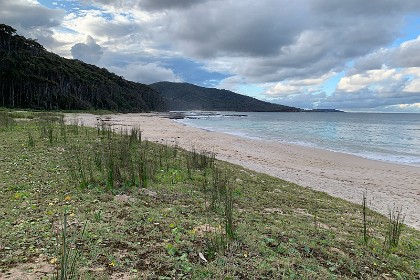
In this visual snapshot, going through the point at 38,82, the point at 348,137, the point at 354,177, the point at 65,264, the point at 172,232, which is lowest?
the point at 354,177

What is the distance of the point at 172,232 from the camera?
515 cm

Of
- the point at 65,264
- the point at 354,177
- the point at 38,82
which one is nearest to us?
the point at 65,264

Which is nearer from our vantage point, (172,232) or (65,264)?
(65,264)

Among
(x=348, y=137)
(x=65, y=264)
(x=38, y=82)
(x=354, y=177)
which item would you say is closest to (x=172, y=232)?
(x=65, y=264)

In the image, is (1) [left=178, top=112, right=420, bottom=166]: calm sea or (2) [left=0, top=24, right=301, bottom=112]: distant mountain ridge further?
(2) [left=0, top=24, right=301, bottom=112]: distant mountain ridge

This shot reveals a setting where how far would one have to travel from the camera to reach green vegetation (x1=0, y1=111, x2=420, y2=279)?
405 centimetres

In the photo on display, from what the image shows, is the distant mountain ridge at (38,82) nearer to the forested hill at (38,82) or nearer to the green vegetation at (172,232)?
the forested hill at (38,82)

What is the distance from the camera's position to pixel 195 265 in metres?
4.14

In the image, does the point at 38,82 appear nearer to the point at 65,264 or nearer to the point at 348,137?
the point at 348,137

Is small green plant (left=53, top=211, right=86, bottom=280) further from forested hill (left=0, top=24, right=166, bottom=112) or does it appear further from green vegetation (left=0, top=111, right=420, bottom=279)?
forested hill (left=0, top=24, right=166, bottom=112)

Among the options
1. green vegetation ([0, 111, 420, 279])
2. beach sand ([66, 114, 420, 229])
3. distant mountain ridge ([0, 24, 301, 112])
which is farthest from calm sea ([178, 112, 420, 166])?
distant mountain ridge ([0, 24, 301, 112])

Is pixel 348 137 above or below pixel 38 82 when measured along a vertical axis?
below

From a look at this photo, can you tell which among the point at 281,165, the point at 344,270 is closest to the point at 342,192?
the point at 281,165

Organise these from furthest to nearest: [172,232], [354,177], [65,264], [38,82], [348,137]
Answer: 1. [38,82]
2. [348,137]
3. [354,177]
4. [172,232]
5. [65,264]
